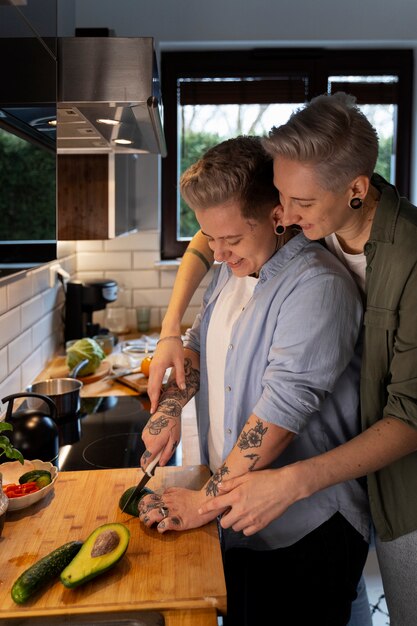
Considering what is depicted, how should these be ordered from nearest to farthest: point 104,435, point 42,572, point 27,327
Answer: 1. point 42,572
2. point 104,435
3. point 27,327

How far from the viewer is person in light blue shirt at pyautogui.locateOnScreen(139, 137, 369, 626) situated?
4.23 ft

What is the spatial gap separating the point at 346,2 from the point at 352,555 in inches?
126

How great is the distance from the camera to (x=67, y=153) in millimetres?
2850

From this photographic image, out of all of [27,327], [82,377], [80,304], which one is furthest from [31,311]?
[80,304]

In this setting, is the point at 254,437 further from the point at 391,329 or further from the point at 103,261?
the point at 103,261

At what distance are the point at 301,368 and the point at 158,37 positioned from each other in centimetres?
293

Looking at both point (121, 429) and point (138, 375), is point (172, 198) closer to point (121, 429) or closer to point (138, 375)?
point (138, 375)

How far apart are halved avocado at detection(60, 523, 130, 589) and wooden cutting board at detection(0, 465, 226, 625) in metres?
0.03

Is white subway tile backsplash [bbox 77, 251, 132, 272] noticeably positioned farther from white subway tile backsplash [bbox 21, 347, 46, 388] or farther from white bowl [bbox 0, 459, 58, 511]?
white bowl [bbox 0, 459, 58, 511]

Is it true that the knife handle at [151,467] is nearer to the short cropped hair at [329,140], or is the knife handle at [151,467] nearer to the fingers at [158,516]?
the fingers at [158,516]

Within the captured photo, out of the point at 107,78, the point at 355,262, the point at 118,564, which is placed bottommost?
the point at 118,564

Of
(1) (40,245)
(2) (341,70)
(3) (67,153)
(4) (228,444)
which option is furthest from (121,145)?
(2) (341,70)

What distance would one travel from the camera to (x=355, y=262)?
4.77 ft

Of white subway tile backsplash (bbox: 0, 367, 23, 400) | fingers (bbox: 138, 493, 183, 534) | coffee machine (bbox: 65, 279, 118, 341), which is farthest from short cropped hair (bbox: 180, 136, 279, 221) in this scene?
coffee machine (bbox: 65, 279, 118, 341)
